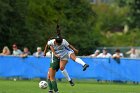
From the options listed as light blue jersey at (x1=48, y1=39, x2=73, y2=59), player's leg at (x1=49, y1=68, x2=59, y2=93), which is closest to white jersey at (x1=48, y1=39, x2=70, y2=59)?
light blue jersey at (x1=48, y1=39, x2=73, y2=59)

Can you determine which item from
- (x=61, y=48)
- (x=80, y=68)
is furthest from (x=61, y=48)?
(x=80, y=68)

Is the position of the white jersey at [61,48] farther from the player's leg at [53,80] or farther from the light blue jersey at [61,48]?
the player's leg at [53,80]

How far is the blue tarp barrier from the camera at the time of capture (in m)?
33.5

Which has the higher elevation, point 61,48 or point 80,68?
point 61,48

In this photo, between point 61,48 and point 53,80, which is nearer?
point 53,80

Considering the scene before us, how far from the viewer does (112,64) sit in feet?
111

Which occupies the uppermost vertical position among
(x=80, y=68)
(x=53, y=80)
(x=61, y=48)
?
(x=61, y=48)

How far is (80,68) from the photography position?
1356 inches

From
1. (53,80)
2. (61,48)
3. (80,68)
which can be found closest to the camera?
(53,80)

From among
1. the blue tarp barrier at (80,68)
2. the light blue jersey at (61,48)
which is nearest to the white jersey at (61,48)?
the light blue jersey at (61,48)

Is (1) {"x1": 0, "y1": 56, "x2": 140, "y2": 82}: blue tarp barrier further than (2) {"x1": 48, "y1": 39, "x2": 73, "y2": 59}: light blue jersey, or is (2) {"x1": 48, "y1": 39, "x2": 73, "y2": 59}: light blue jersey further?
(1) {"x1": 0, "y1": 56, "x2": 140, "y2": 82}: blue tarp barrier

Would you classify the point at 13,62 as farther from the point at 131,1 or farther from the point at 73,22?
the point at 131,1

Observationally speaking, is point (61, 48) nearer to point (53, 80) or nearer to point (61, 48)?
point (61, 48)

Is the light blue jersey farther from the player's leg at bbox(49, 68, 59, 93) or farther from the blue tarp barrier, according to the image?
the blue tarp barrier
